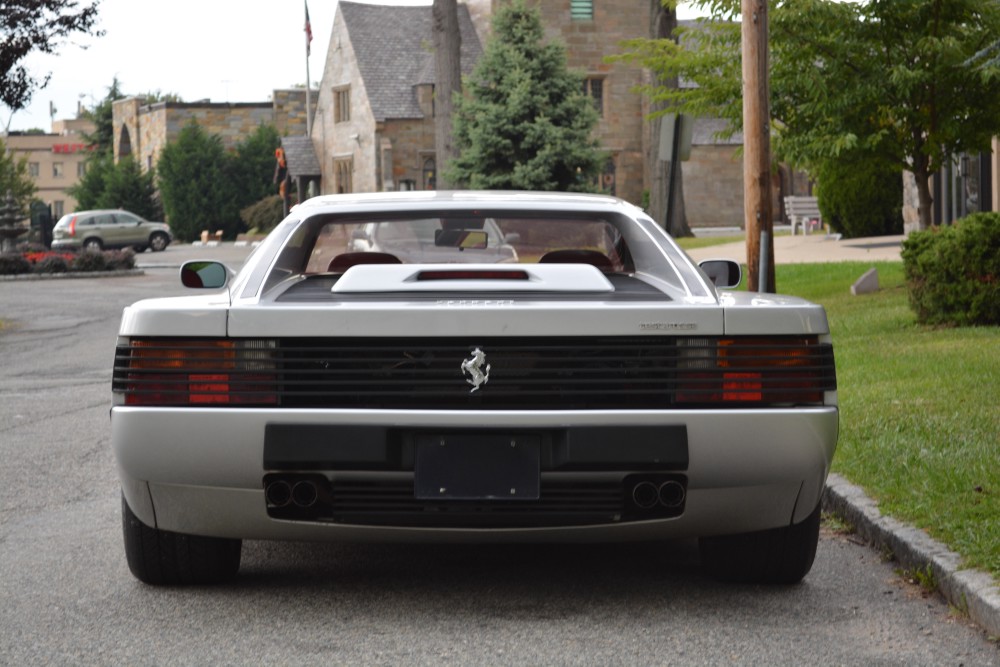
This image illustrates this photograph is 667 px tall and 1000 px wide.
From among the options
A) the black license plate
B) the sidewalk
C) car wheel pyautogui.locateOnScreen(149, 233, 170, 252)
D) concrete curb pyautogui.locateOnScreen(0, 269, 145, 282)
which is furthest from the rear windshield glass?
car wheel pyautogui.locateOnScreen(149, 233, 170, 252)

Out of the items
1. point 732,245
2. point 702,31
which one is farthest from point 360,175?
point 702,31

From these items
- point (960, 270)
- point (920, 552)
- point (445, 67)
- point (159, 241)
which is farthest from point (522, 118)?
point (920, 552)

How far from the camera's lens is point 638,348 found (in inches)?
181

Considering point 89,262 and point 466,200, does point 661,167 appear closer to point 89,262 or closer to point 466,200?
point 89,262

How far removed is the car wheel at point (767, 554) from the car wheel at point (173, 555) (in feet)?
5.43

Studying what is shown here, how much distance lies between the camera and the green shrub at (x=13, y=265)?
32.8 metres

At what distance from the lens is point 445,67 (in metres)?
35.8

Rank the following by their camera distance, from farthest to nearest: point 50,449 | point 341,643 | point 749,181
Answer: point 749,181 < point 50,449 < point 341,643

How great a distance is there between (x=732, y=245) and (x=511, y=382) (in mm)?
30957

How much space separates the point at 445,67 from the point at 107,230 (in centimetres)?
2292

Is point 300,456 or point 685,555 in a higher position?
point 300,456

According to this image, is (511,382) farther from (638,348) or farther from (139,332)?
(139,332)

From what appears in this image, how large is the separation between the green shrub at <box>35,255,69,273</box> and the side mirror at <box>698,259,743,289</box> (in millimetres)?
28773

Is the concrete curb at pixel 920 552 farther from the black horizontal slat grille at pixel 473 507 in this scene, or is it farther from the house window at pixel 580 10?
the house window at pixel 580 10
